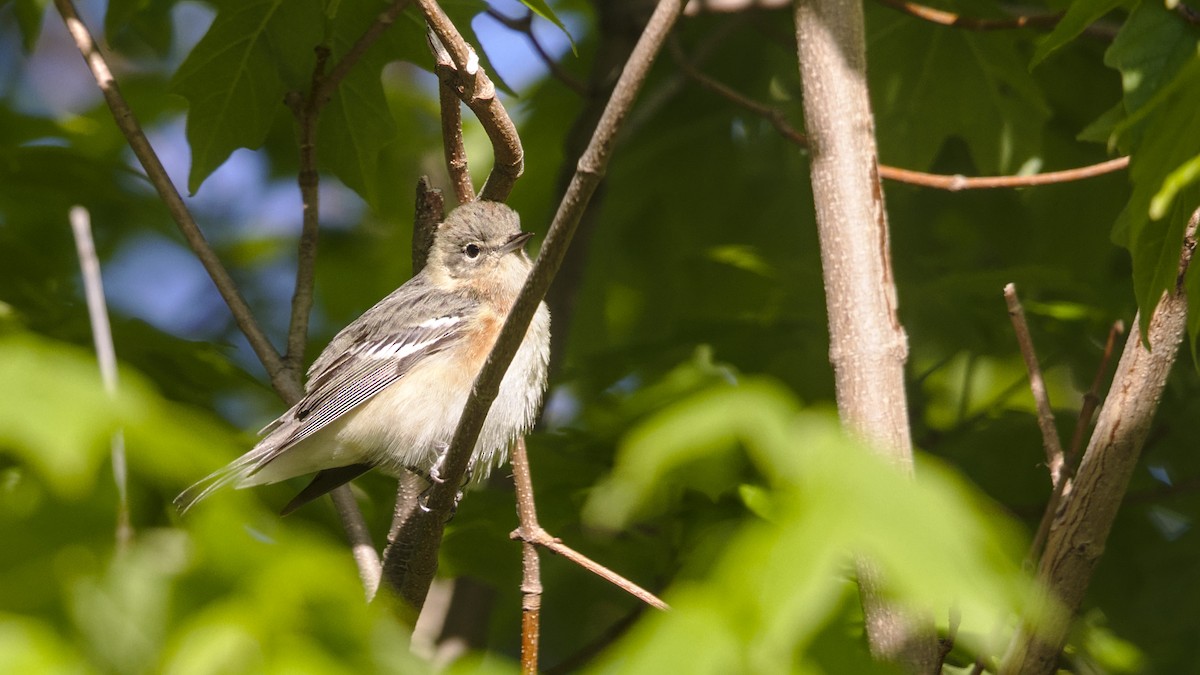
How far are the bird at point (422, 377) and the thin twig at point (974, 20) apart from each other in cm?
177

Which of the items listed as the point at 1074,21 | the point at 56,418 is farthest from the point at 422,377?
the point at 56,418

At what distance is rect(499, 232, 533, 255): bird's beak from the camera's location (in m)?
5.22

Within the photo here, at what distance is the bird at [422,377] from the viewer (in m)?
4.62

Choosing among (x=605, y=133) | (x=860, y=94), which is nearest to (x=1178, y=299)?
(x=860, y=94)

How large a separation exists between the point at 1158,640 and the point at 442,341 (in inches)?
123

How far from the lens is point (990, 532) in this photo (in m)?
1.57

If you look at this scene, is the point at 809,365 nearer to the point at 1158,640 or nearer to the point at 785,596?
the point at 1158,640

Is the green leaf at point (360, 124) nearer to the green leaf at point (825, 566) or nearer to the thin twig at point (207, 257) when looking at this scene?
the thin twig at point (207, 257)

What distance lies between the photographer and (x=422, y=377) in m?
5.15

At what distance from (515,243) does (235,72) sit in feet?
4.89

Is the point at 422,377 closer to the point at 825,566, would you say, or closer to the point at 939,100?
the point at 939,100

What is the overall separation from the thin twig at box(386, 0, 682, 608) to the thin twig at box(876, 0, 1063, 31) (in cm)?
206

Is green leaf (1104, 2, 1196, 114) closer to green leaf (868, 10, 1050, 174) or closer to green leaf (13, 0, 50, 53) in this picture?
green leaf (868, 10, 1050, 174)

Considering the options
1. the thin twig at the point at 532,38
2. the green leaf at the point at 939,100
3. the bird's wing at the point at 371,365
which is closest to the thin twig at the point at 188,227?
the bird's wing at the point at 371,365
